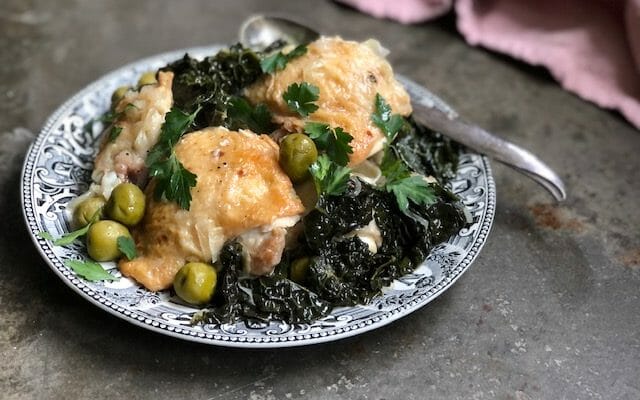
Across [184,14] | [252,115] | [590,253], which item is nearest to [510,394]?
[590,253]

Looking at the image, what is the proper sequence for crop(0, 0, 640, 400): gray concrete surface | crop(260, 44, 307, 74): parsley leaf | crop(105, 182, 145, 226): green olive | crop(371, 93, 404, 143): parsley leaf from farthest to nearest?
crop(260, 44, 307, 74): parsley leaf < crop(371, 93, 404, 143): parsley leaf < crop(105, 182, 145, 226): green olive < crop(0, 0, 640, 400): gray concrete surface

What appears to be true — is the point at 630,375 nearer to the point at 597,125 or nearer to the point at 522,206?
the point at 522,206

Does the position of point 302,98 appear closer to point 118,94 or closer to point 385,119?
point 385,119

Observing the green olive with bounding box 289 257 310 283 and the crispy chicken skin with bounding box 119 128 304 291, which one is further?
the green olive with bounding box 289 257 310 283

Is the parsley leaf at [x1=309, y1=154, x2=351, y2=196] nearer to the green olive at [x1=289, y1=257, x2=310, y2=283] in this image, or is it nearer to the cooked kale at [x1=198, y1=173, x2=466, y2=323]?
the cooked kale at [x1=198, y1=173, x2=466, y2=323]

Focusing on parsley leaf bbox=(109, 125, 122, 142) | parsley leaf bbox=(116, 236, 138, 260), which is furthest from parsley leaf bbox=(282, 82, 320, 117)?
parsley leaf bbox=(116, 236, 138, 260)

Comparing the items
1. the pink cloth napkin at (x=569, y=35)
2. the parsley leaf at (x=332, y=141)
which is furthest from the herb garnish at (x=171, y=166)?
the pink cloth napkin at (x=569, y=35)

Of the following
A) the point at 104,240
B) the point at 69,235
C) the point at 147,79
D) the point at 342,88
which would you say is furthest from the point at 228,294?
the point at 147,79

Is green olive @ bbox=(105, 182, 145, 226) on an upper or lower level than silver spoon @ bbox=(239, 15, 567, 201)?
upper
